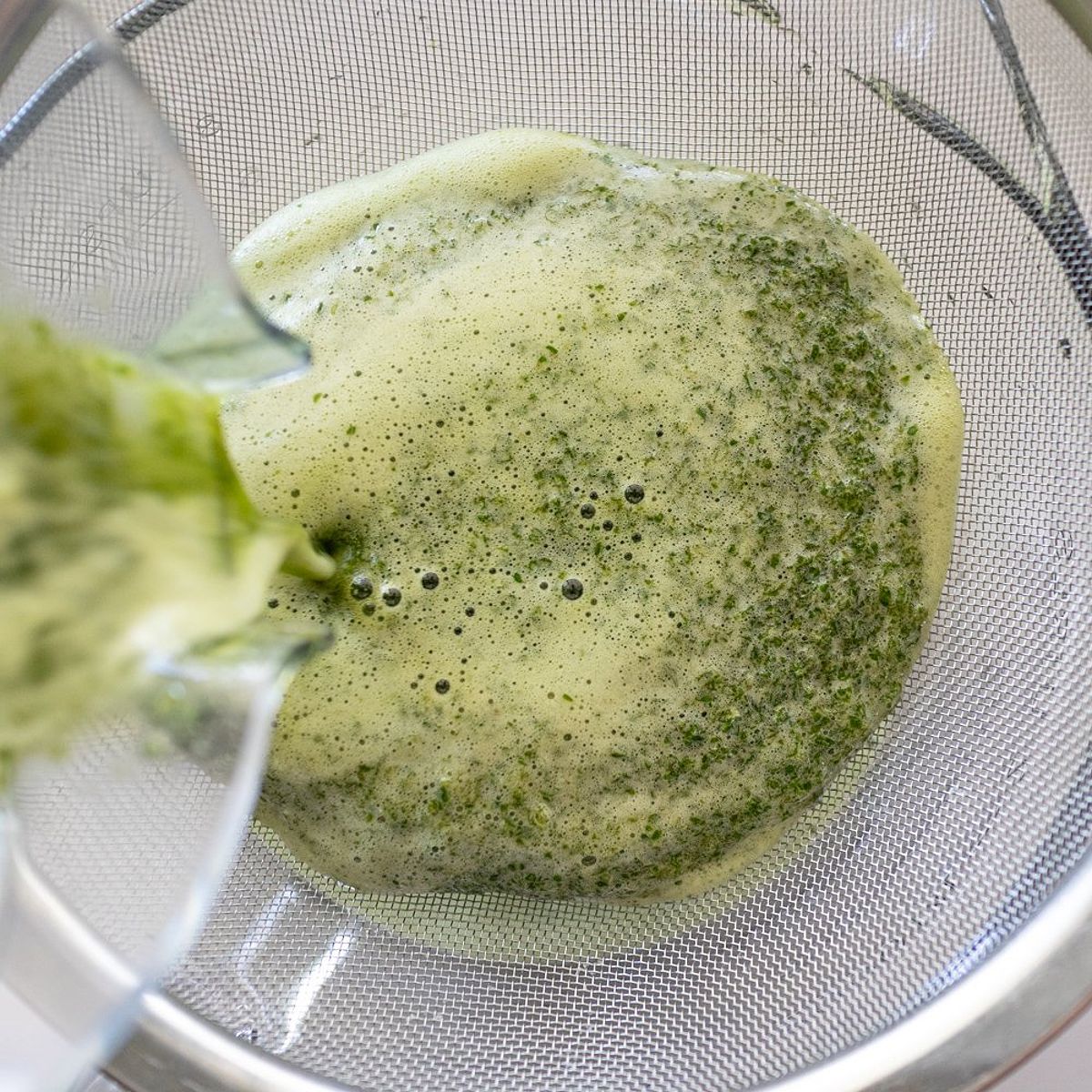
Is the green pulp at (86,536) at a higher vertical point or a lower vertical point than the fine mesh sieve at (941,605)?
higher

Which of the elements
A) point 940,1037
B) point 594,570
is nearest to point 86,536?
point 594,570

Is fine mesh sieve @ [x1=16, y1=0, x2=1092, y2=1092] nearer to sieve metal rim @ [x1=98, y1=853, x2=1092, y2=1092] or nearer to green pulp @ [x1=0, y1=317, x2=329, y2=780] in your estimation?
sieve metal rim @ [x1=98, y1=853, x2=1092, y2=1092]

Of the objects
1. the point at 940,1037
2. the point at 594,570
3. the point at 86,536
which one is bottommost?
the point at 940,1037

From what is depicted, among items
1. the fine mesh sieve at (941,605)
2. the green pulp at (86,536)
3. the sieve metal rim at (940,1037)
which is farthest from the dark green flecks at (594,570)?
the green pulp at (86,536)

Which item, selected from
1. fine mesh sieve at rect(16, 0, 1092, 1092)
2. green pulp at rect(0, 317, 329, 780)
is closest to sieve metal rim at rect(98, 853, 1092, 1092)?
fine mesh sieve at rect(16, 0, 1092, 1092)

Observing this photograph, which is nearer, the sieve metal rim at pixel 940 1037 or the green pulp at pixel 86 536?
the green pulp at pixel 86 536

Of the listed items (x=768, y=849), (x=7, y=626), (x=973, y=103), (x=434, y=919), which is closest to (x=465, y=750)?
(x=434, y=919)

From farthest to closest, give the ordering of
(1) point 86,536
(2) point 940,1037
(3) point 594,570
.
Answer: (3) point 594,570 → (2) point 940,1037 → (1) point 86,536

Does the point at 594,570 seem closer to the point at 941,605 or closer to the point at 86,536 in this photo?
the point at 941,605

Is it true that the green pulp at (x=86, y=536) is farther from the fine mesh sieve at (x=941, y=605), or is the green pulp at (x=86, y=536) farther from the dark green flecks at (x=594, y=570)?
the fine mesh sieve at (x=941, y=605)
